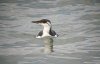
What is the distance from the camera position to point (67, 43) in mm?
17594

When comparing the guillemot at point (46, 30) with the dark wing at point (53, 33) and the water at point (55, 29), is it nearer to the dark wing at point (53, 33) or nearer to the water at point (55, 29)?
the dark wing at point (53, 33)

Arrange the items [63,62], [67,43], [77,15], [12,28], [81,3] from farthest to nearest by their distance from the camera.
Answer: [81,3] < [77,15] < [12,28] < [67,43] < [63,62]

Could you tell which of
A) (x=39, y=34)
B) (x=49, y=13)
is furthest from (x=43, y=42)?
(x=49, y=13)

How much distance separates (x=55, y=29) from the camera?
20.8 metres

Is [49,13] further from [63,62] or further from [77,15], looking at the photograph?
[63,62]

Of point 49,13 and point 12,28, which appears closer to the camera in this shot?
point 12,28

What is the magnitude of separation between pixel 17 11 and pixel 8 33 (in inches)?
216

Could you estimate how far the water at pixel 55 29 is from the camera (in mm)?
15284

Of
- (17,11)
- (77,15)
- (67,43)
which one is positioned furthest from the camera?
(17,11)

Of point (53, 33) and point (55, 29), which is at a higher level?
point (53, 33)

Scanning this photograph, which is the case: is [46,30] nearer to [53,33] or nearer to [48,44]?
[53,33]

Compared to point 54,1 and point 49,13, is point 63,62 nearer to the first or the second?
point 49,13

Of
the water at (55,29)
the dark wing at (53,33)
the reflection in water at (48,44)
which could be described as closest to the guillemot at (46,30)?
the dark wing at (53,33)

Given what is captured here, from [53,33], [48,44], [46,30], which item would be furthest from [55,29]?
[48,44]
